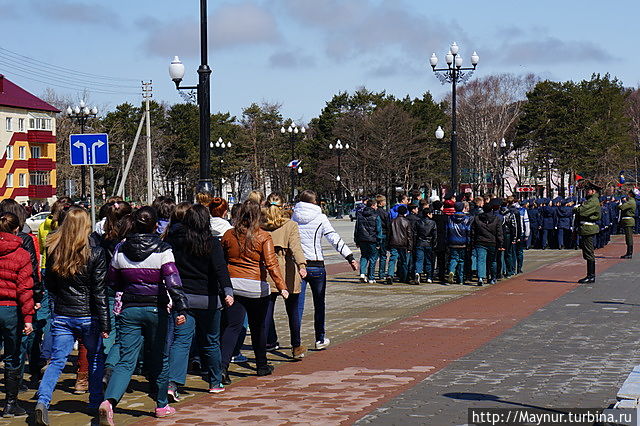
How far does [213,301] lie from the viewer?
8.95 metres

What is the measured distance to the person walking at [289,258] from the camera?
10555 mm

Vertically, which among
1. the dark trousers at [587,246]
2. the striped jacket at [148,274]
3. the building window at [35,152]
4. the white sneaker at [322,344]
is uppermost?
the building window at [35,152]

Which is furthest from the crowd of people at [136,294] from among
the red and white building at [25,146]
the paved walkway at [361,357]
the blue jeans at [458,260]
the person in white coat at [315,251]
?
the red and white building at [25,146]

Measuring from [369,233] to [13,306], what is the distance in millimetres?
12796

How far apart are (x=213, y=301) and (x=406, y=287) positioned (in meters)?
11.7

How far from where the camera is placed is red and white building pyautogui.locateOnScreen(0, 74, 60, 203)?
286 feet

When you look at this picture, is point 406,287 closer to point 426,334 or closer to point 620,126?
point 426,334

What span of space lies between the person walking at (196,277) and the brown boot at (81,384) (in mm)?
1193

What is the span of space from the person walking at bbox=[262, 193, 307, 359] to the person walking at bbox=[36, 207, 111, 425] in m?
2.55

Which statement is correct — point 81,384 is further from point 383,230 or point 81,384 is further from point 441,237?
point 441,237

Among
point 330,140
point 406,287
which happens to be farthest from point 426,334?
point 330,140

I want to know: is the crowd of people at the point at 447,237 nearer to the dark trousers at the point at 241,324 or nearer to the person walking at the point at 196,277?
the dark trousers at the point at 241,324

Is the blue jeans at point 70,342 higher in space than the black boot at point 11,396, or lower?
higher

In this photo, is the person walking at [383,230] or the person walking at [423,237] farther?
the person walking at [383,230]
